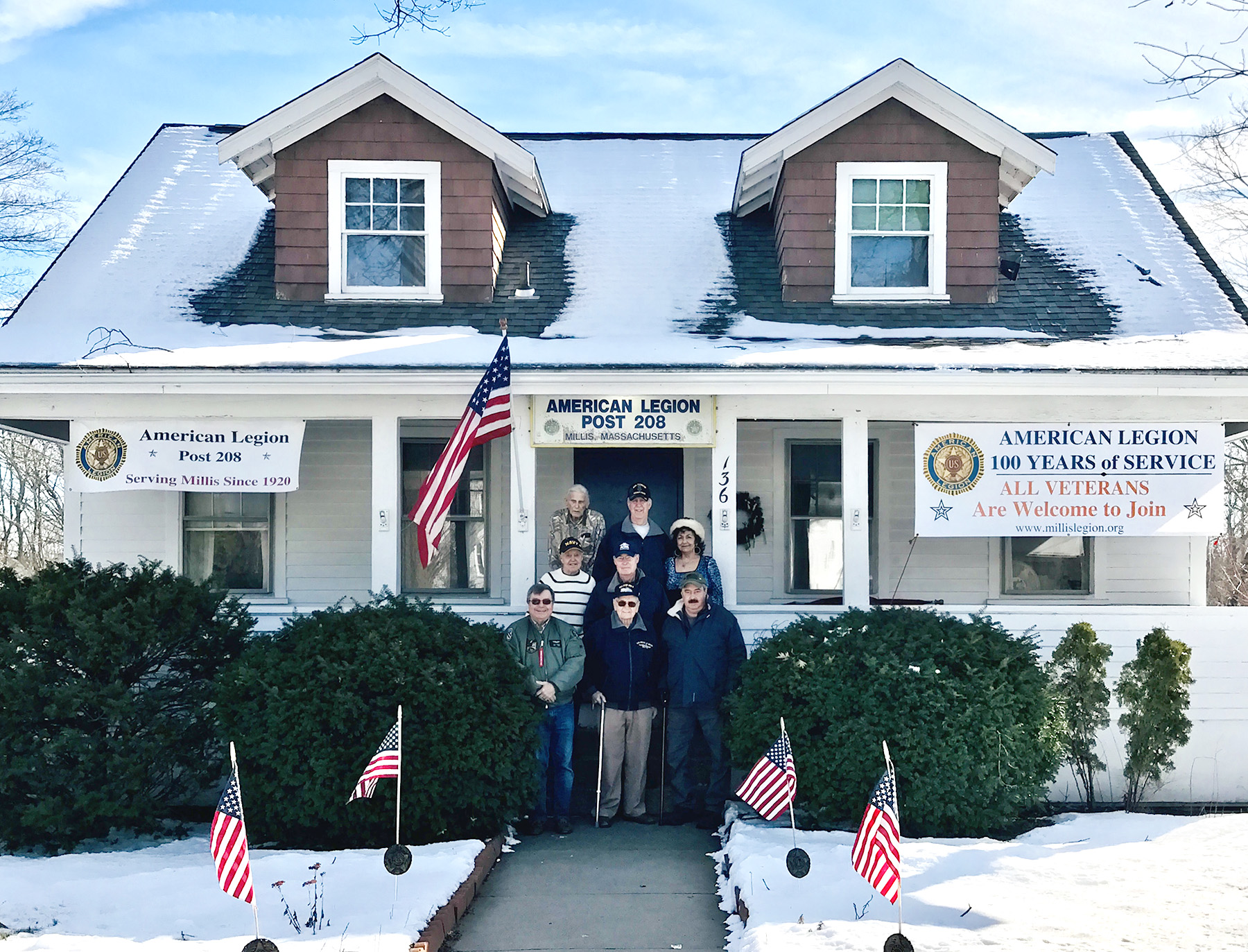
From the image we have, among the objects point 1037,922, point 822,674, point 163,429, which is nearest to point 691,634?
point 822,674

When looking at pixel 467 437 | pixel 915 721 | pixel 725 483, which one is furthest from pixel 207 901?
pixel 725 483

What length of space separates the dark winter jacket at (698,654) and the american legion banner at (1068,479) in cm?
205

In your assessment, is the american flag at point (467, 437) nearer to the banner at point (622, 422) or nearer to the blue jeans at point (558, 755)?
the banner at point (622, 422)

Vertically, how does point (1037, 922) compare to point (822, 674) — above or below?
below

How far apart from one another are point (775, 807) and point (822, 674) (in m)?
1.17

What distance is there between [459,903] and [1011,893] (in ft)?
9.58

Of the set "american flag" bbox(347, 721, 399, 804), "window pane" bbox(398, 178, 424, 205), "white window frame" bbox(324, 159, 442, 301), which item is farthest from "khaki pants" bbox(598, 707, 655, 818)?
"window pane" bbox(398, 178, 424, 205)

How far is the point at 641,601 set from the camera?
27.1ft

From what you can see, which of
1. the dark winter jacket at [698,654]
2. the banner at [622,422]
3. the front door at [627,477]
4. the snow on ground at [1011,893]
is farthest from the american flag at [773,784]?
the front door at [627,477]

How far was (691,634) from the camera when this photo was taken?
808 centimetres

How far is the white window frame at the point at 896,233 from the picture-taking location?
1047 cm

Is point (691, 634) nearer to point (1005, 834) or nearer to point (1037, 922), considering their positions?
point (1005, 834)

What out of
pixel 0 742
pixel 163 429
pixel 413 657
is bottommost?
pixel 0 742

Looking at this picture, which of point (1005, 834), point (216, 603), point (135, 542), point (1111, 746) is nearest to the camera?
point (1005, 834)
